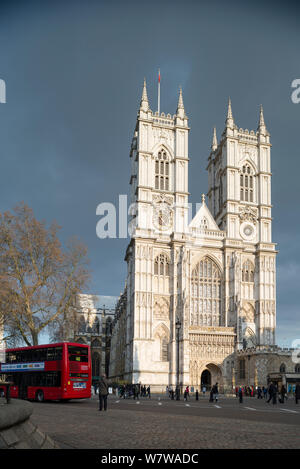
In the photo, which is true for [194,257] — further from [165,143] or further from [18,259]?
[18,259]

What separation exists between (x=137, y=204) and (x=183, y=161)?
8.16 meters

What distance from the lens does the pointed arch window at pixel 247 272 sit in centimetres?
5659

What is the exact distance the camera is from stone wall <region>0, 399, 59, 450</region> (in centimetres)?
591

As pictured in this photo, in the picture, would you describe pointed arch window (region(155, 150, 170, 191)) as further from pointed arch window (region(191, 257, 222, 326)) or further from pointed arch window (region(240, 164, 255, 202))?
pointed arch window (region(191, 257, 222, 326))

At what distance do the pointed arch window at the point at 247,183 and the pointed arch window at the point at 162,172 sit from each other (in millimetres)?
9324

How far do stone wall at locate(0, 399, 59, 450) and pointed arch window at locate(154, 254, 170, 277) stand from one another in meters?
47.1

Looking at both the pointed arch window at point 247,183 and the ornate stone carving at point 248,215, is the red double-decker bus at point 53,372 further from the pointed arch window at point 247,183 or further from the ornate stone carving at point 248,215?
the pointed arch window at point 247,183

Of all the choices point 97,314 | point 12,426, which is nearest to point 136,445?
point 12,426

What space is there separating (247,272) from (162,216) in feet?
38.7

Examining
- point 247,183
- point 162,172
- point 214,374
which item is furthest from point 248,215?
point 214,374

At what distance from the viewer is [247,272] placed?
56844 millimetres

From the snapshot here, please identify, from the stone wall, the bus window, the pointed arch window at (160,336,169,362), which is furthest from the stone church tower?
the stone wall

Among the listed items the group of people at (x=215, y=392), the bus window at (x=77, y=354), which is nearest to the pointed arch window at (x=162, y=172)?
the group of people at (x=215, y=392)

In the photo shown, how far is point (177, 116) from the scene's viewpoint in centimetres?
6009
